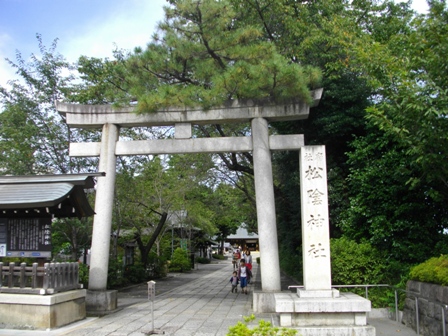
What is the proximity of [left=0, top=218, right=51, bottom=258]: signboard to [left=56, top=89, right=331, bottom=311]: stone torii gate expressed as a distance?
5.69ft

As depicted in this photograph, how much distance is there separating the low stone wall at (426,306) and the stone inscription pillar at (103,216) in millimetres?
8225

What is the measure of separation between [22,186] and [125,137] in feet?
23.9

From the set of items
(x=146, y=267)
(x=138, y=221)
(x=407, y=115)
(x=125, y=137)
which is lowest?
(x=146, y=267)

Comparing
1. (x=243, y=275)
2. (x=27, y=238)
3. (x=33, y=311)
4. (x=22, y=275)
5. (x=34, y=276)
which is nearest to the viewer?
(x=33, y=311)

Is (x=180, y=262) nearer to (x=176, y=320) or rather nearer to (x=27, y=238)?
(x=176, y=320)

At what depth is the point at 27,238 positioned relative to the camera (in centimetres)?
1038

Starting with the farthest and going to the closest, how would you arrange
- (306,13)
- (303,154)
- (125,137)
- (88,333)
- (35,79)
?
1. (125,137)
2. (35,79)
3. (306,13)
4. (303,154)
5. (88,333)

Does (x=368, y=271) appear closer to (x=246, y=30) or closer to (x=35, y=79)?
(x=246, y=30)

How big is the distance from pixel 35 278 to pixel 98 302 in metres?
2.46

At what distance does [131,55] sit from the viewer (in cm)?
1238

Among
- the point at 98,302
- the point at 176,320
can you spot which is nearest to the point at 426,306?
the point at 176,320

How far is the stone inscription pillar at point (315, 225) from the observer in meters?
9.23

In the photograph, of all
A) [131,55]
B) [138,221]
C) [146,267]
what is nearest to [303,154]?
[131,55]

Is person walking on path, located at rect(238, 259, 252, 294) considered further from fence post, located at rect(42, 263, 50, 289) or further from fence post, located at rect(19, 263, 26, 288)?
fence post, located at rect(19, 263, 26, 288)
